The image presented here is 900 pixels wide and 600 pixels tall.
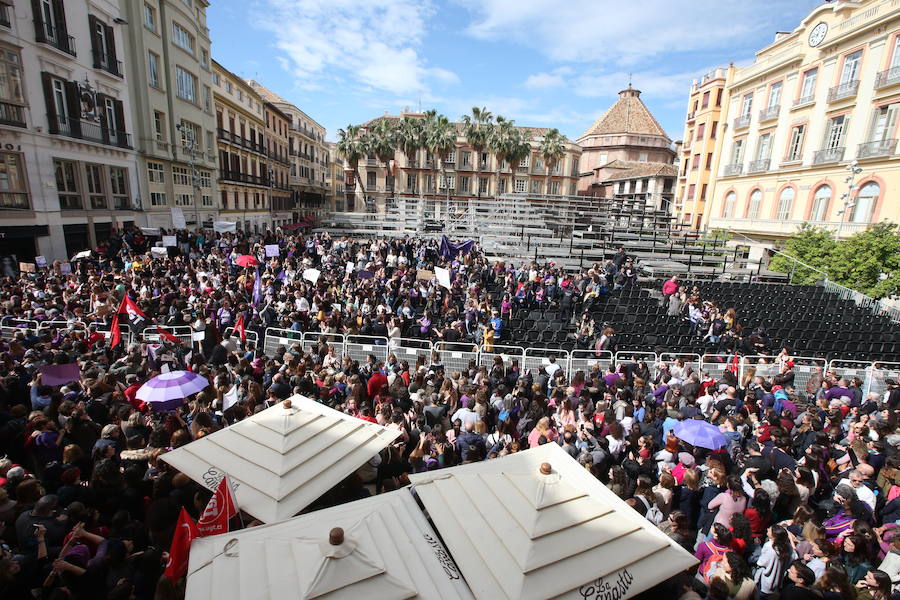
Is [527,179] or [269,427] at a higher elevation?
[527,179]

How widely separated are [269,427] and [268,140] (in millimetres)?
51902

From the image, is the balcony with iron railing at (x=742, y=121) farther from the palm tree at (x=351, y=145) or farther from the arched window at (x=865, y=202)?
the palm tree at (x=351, y=145)

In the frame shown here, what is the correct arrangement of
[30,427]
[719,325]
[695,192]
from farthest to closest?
[695,192], [719,325], [30,427]

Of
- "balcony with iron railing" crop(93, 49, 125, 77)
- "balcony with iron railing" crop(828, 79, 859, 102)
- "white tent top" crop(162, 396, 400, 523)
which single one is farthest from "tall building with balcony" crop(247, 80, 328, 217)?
"white tent top" crop(162, 396, 400, 523)

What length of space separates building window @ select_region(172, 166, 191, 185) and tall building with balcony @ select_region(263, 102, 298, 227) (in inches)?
676

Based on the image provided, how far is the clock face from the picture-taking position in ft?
84.7

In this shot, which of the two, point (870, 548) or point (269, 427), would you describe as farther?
point (269, 427)

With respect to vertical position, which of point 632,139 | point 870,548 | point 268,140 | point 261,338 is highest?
point 632,139

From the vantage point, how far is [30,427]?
19.0 feet

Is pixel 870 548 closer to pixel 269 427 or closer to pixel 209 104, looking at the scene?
pixel 269 427

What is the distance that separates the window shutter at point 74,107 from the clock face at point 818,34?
40.9 metres

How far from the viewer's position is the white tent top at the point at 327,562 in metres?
3.05

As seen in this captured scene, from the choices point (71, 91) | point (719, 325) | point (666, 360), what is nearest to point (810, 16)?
point (719, 325)

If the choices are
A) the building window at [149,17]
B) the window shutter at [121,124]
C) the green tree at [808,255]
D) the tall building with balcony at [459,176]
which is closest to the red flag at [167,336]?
the window shutter at [121,124]
